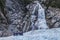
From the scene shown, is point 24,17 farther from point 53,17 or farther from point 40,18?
point 53,17

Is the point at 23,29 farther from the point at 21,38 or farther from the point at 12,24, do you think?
the point at 21,38

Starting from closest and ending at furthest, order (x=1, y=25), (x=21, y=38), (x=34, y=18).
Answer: (x=21, y=38) < (x=1, y=25) < (x=34, y=18)

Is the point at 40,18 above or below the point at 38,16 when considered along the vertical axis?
below

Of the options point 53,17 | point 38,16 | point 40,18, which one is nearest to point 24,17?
point 38,16

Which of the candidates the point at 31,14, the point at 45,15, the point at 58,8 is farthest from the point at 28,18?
the point at 58,8

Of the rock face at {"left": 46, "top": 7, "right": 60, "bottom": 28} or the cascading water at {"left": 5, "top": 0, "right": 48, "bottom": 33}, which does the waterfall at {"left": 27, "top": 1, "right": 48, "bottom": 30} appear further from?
the rock face at {"left": 46, "top": 7, "right": 60, "bottom": 28}

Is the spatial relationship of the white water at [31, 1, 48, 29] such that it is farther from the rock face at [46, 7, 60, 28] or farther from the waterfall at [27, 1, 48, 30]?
the rock face at [46, 7, 60, 28]

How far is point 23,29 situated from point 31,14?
0.97 metres

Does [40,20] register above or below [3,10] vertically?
below

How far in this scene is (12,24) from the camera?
10.0 metres

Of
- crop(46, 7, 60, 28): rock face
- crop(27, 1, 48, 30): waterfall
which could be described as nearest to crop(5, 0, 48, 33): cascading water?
crop(27, 1, 48, 30): waterfall

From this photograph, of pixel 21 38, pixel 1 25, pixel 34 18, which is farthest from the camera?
pixel 34 18

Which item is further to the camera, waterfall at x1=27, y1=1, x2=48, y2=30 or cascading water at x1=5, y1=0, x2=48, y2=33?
waterfall at x1=27, y1=1, x2=48, y2=30

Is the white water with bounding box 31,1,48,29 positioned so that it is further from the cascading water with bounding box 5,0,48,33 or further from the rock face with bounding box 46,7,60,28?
the rock face with bounding box 46,7,60,28
